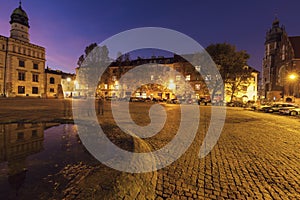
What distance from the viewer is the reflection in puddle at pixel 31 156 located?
3811 millimetres

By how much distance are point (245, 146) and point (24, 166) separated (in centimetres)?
768

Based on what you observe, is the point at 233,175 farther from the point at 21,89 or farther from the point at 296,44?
the point at 296,44

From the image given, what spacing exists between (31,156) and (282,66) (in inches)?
2727

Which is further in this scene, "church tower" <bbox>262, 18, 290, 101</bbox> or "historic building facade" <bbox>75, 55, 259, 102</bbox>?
"church tower" <bbox>262, 18, 290, 101</bbox>

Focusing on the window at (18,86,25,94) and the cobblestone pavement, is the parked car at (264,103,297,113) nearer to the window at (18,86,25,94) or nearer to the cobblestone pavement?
the cobblestone pavement

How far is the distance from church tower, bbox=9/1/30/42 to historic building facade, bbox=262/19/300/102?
74767mm

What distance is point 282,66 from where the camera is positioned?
55500 millimetres

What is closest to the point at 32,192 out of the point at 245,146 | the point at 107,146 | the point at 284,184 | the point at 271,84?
the point at 107,146

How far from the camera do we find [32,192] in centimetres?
350

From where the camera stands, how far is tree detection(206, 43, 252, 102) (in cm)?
4003

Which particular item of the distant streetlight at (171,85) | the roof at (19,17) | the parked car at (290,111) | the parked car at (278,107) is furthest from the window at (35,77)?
the parked car at (290,111)

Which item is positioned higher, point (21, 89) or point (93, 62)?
point (93, 62)

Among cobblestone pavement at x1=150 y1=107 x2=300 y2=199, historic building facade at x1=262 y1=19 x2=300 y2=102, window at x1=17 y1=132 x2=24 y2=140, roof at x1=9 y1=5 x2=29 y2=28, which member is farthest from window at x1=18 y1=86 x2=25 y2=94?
historic building facade at x1=262 y1=19 x2=300 y2=102

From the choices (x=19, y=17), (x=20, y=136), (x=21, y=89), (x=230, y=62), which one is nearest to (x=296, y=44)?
(x=230, y=62)
